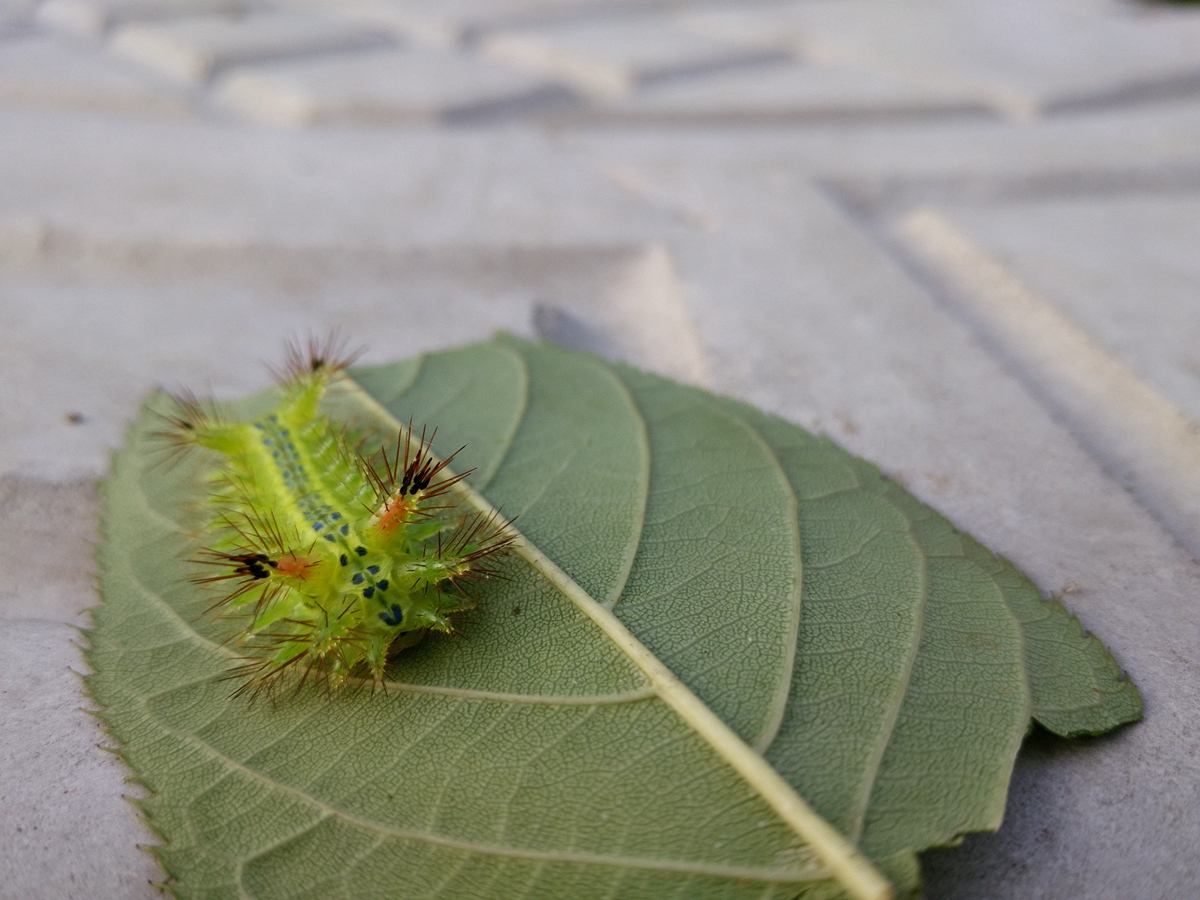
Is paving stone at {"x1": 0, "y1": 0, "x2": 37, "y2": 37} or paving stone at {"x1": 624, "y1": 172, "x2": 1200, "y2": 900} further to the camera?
paving stone at {"x1": 0, "y1": 0, "x2": 37, "y2": 37}

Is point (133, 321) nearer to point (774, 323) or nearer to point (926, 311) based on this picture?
point (774, 323)

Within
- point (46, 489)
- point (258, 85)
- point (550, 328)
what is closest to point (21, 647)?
point (46, 489)

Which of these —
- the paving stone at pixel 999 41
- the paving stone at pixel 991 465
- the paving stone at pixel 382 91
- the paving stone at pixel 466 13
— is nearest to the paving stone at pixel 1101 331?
the paving stone at pixel 991 465

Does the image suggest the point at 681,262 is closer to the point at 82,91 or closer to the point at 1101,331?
the point at 1101,331

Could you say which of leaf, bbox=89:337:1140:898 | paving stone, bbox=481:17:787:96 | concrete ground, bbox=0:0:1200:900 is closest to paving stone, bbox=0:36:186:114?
concrete ground, bbox=0:0:1200:900

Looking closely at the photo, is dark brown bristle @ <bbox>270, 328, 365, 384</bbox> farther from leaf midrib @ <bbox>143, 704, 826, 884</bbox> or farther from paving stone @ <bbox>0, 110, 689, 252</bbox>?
leaf midrib @ <bbox>143, 704, 826, 884</bbox>

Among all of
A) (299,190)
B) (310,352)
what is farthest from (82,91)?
(310,352)
